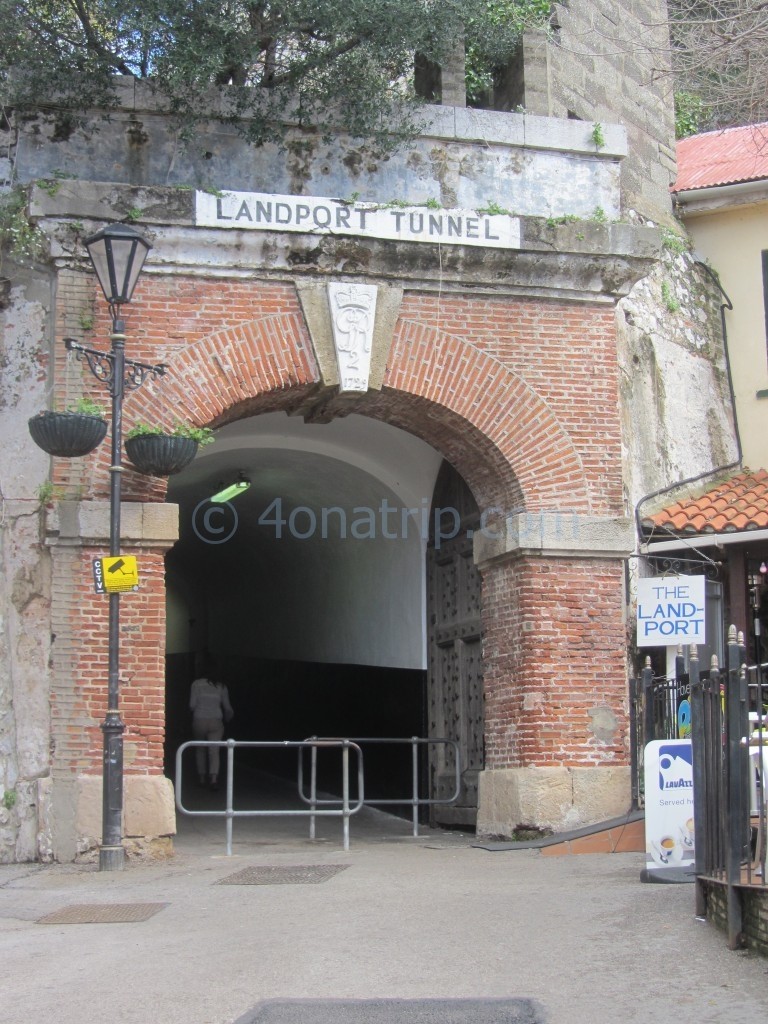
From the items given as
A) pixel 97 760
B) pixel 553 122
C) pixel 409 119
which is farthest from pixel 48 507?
pixel 553 122

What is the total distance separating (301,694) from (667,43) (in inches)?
384

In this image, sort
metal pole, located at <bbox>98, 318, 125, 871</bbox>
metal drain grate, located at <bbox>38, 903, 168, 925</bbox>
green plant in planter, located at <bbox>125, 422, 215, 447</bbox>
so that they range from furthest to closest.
Answer: green plant in planter, located at <bbox>125, 422, 215, 447</bbox> → metal pole, located at <bbox>98, 318, 125, 871</bbox> → metal drain grate, located at <bbox>38, 903, 168, 925</bbox>

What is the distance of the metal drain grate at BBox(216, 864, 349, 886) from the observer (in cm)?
918

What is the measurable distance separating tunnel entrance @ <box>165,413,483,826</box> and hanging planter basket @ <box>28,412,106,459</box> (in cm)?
449

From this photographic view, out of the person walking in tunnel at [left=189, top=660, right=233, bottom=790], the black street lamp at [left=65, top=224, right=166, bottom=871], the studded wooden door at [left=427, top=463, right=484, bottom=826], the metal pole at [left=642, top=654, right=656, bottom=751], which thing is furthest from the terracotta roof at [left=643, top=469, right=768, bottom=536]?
the person walking in tunnel at [left=189, top=660, right=233, bottom=790]

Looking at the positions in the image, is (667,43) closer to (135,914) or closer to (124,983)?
(135,914)

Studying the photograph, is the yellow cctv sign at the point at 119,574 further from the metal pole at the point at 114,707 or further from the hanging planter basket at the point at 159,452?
the hanging planter basket at the point at 159,452

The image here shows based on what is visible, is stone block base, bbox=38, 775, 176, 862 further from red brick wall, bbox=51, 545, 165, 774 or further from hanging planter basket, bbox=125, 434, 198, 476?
hanging planter basket, bbox=125, 434, 198, 476

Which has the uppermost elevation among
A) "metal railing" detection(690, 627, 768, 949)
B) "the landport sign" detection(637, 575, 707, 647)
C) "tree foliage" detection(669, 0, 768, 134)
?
"tree foliage" detection(669, 0, 768, 134)

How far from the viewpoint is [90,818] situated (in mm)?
10305

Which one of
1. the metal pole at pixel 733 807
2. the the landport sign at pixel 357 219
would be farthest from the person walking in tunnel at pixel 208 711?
the metal pole at pixel 733 807

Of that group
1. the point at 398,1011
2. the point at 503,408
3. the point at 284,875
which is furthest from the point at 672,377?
the point at 398,1011

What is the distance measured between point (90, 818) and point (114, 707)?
1.11m

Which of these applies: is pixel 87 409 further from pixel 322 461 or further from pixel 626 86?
pixel 626 86
